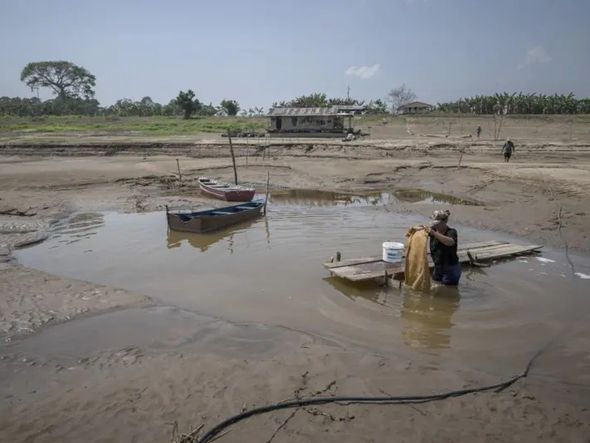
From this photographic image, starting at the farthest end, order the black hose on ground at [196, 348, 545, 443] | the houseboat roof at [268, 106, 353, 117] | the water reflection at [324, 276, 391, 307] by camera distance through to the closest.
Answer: the houseboat roof at [268, 106, 353, 117] < the water reflection at [324, 276, 391, 307] < the black hose on ground at [196, 348, 545, 443]

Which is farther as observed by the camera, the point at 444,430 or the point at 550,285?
the point at 550,285

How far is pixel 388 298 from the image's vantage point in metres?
8.74

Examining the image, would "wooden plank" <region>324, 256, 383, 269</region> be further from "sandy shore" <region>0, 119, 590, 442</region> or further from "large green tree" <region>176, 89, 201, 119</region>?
"large green tree" <region>176, 89, 201, 119</region>

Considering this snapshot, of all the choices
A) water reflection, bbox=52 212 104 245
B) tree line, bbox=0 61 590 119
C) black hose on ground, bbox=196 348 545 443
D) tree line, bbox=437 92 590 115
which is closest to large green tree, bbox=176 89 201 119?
tree line, bbox=0 61 590 119

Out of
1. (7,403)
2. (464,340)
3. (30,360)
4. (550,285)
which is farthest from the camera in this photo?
(550,285)

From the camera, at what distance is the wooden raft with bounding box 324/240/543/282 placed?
9.13 meters

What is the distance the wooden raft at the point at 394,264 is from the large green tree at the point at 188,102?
55330 mm

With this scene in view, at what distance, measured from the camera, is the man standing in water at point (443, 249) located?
8.01 meters

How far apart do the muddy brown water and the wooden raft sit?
306 millimetres

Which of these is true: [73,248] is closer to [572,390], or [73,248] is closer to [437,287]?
[437,287]

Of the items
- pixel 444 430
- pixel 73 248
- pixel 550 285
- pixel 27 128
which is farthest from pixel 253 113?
pixel 444 430

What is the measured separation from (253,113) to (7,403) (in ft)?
215

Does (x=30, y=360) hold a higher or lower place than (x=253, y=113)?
lower

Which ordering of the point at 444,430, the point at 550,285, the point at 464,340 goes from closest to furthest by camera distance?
the point at 444,430 → the point at 464,340 → the point at 550,285
